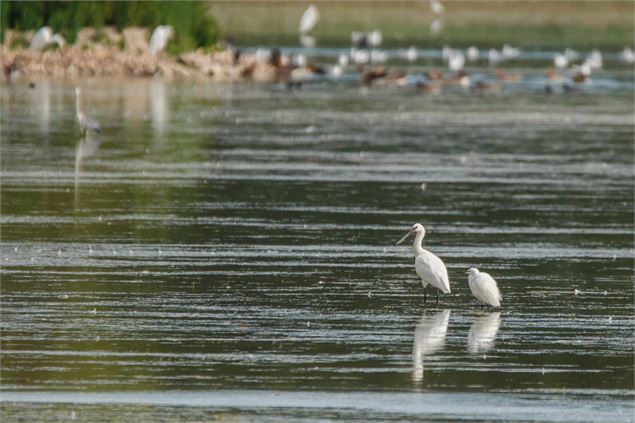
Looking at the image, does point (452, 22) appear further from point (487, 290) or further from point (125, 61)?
point (487, 290)

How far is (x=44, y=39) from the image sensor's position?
47781mm

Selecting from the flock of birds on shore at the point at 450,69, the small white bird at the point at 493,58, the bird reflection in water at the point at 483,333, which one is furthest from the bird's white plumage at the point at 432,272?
the small white bird at the point at 493,58

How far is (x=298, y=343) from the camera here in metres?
12.5

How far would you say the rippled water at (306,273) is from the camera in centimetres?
1096

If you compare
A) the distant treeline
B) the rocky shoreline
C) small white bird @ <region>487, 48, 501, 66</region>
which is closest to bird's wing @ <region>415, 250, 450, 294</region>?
the rocky shoreline

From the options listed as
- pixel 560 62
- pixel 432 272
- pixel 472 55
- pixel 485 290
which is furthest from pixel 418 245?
pixel 472 55

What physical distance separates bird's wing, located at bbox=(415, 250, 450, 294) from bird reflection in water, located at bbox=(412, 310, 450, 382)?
0.26 m

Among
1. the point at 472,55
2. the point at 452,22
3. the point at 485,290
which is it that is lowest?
the point at 472,55

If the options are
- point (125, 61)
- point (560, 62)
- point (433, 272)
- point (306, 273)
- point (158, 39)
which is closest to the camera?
point (433, 272)

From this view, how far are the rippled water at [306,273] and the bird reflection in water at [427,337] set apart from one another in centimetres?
3

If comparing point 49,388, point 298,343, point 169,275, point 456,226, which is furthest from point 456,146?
point 49,388

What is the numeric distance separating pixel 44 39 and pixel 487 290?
115 feet

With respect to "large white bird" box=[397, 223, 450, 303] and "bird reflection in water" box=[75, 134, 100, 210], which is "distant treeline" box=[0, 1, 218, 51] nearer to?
"bird reflection in water" box=[75, 134, 100, 210]

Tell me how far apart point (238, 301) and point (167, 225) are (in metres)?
4.73
